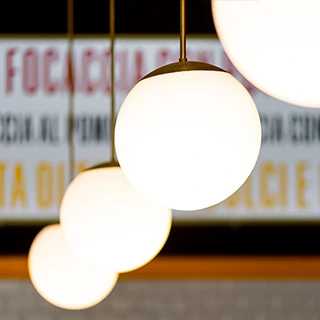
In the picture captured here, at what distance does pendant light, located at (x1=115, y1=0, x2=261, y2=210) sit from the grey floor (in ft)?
7.71

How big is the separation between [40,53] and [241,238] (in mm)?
1094

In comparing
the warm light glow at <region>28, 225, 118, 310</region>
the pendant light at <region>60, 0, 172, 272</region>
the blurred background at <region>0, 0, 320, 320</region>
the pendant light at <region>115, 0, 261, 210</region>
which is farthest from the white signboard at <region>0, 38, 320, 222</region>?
the pendant light at <region>115, 0, 261, 210</region>

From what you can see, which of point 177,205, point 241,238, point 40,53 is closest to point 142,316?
point 241,238

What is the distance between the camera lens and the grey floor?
304 centimetres

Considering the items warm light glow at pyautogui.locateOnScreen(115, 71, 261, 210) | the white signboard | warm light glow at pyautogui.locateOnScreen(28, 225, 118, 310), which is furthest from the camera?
the white signboard

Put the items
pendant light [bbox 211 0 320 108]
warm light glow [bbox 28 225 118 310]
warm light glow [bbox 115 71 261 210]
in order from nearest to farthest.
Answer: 1. pendant light [bbox 211 0 320 108]
2. warm light glow [bbox 115 71 261 210]
3. warm light glow [bbox 28 225 118 310]

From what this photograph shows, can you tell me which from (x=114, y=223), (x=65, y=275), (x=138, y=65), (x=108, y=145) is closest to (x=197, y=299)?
(x=108, y=145)

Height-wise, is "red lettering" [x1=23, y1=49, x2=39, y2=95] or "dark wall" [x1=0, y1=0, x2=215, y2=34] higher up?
"dark wall" [x1=0, y1=0, x2=215, y2=34]

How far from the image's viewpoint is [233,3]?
0.64 m

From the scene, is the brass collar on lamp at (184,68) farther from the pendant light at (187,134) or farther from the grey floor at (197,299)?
the grey floor at (197,299)

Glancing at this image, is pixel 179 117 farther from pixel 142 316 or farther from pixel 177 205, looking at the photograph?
pixel 142 316

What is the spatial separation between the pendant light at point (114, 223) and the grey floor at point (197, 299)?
203 cm

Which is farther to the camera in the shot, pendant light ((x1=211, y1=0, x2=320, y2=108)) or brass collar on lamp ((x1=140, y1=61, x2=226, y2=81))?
brass collar on lamp ((x1=140, y1=61, x2=226, y2=81))

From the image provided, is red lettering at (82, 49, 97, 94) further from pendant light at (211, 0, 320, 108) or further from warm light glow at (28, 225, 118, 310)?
pendant light at (211, 0, 320, 108)
